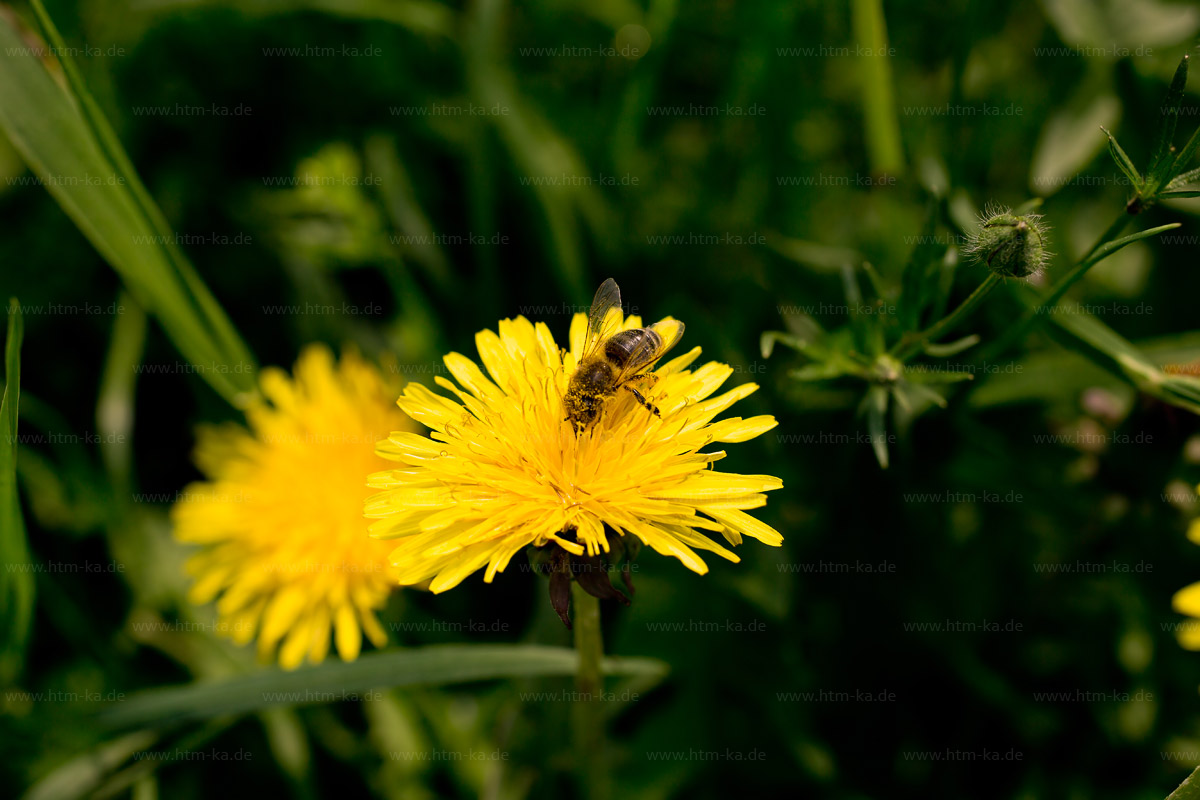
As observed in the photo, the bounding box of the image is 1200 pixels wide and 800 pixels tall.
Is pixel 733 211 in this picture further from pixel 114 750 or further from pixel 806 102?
pixel 114 750

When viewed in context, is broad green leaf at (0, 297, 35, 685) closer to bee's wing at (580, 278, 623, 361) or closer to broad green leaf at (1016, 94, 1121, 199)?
bee's wing at (580, 278, 623, 361)

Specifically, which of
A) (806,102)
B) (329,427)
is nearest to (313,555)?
(329,427)

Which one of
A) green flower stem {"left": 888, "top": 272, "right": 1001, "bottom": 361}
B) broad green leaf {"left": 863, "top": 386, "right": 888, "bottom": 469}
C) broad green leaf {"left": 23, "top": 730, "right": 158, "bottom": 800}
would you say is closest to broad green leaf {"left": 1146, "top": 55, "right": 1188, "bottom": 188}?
green flower stem {"left": 888, "top": 272, "right": 1001, "bottom": 361}

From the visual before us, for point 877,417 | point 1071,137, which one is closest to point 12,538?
point 877,417

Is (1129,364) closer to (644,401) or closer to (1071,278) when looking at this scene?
(1071,278)

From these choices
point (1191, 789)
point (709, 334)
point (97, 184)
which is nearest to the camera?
point (1191, 789)

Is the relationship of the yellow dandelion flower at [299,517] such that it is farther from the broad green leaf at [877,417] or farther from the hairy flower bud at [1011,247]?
the hairy flower bud at [1011,247]

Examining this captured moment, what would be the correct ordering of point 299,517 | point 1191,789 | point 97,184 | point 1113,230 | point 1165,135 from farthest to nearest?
point 299,517
point 97,184
point 1113,230
point 1165,135
point 1191,789
